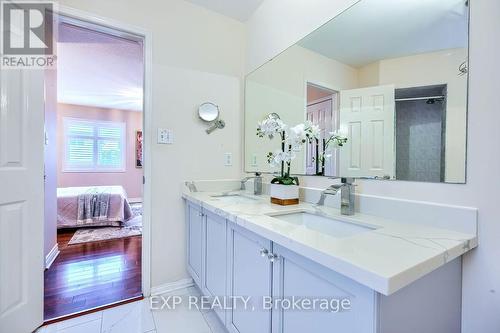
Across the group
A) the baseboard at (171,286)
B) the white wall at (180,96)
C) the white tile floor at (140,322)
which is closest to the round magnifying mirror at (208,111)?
the white wall at (180,96)

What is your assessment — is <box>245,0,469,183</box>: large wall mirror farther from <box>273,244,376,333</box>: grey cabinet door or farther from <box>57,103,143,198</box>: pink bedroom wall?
<box>57,103,143,198</box>: pink bedroom wall

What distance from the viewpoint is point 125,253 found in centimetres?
271

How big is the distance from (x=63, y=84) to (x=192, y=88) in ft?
11.4

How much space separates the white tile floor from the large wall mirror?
1.18m

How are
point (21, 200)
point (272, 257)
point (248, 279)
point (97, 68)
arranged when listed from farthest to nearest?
point (97, 68), point (21, 200), point (248, 279), point (272, 257)

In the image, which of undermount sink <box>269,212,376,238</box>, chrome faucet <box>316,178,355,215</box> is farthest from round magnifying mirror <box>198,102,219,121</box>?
chrome faucet <box>316,178,355,215</box>

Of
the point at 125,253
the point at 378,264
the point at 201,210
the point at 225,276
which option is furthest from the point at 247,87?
the point at 125,253

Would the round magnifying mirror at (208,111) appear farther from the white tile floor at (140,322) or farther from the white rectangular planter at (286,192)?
the white tile floor at (140,322)

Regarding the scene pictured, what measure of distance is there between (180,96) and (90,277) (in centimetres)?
185

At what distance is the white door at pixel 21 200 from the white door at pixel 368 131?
6.07ft

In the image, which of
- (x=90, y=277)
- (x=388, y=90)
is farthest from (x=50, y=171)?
(x=388, y=90)

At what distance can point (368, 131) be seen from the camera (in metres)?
1.20

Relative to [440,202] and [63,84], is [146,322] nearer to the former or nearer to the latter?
[440,202]

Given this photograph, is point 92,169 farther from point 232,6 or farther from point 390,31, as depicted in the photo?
point 390,31
